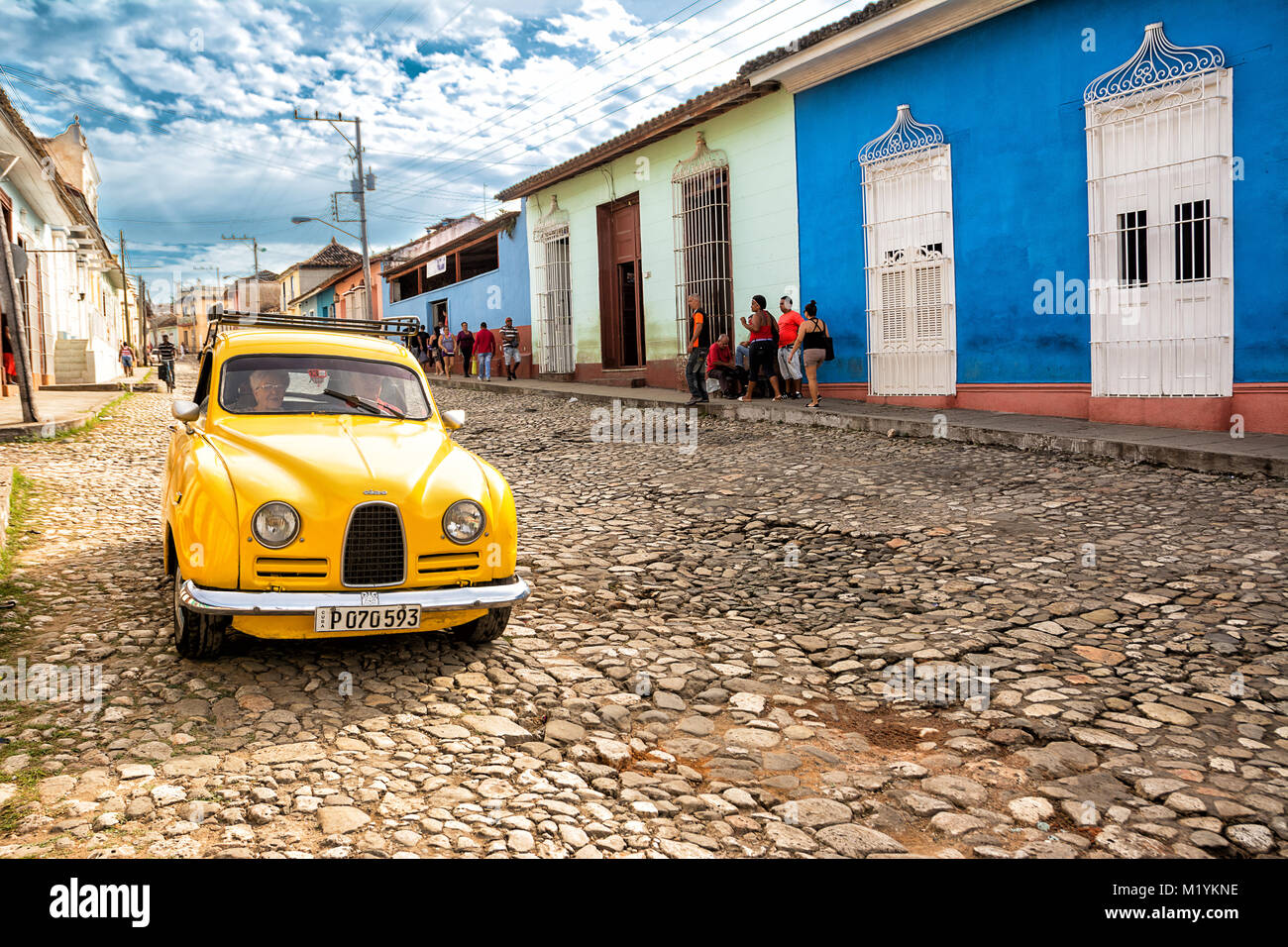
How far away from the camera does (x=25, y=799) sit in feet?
9.52

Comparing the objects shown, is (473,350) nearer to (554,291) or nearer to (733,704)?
(554,291)

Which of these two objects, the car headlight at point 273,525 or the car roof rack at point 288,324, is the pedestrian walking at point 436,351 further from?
the car headlight at point 273,525

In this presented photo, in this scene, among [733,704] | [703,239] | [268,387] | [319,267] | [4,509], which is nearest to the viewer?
[733,704]

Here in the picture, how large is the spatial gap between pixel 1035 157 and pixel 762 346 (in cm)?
455

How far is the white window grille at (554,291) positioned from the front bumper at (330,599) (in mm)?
18093

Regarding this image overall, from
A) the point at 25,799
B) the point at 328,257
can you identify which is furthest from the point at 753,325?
the point at 328,257

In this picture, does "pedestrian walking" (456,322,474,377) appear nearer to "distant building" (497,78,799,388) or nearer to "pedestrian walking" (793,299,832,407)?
"distant building" (497,78,799,388)

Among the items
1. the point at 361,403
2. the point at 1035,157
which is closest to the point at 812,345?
the point at 1035,157

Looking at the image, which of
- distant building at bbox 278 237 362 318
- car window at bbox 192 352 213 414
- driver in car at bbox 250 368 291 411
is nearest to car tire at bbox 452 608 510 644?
driver in car at bbox 250 368 291 411

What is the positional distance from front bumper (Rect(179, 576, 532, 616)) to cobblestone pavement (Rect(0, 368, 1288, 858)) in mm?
344

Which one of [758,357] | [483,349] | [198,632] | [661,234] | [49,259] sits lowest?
[198,632]

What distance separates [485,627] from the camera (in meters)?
4.48

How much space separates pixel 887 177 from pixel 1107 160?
10.9ft
